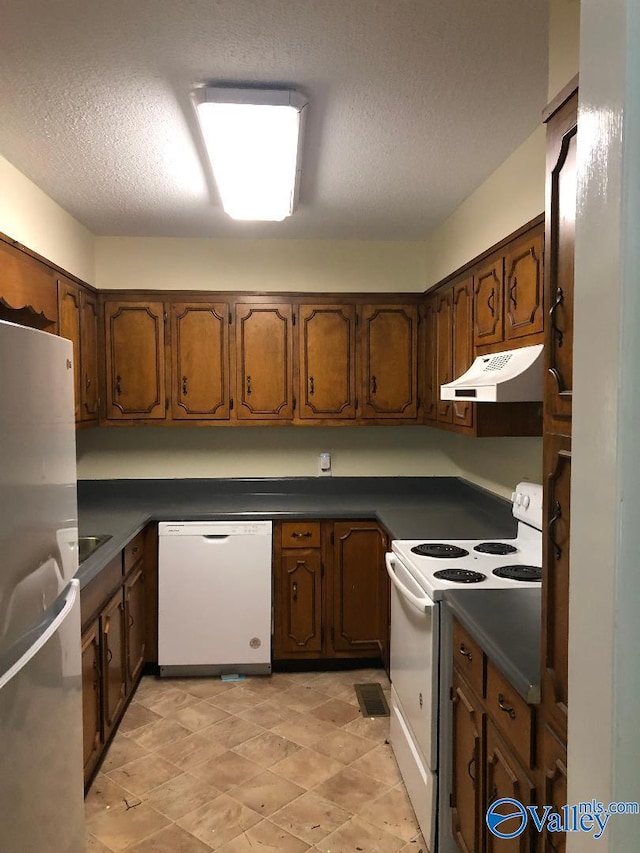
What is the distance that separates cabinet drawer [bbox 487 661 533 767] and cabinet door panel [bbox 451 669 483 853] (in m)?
0.13

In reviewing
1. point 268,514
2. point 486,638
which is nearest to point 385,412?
point 268,514

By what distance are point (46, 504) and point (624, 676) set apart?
125cm

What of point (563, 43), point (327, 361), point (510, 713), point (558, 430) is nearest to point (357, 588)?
point (327, 361)

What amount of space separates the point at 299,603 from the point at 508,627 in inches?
74.0

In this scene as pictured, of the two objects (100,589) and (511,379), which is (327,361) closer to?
(511,379)

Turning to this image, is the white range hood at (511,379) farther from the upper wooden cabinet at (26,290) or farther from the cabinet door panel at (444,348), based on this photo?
the upper wooden cabinet at (26,290)

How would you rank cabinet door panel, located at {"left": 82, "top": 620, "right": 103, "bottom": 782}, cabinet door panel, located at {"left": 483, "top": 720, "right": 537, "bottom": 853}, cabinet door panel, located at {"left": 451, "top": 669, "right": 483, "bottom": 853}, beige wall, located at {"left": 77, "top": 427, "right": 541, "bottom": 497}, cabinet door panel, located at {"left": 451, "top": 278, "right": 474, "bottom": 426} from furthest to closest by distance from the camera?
beige wall, located at {"left": 77, "top": 427, "right": 541, "bottom": 497} < cabinet door panel, located at {"left": 451, "top": 278, "right": 474, "bottom": 426} < cabinet door panel, located at {"left": 82, "top": 620, "right": 103, "bottom": 782} < cabinet door panel, located at {"left": 451, "top": 669, "right": 483, "bottom": 853} < cabinet door panel, located at {"left": 483, "top": 720, "right": 537, "bottom": 853}

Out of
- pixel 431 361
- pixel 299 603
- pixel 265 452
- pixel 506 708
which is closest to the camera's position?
pixel 506 708

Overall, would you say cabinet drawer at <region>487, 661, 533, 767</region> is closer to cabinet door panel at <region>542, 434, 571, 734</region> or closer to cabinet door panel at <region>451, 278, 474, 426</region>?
cabinet door panel at <region>542, 434, 571, 734</region>

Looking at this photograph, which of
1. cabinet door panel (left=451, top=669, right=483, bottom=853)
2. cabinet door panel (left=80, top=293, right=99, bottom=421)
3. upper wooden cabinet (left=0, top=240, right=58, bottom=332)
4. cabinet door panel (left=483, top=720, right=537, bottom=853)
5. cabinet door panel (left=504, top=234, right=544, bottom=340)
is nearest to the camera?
cabinet door panel (left=483, top=720, right=537, bottom=853)

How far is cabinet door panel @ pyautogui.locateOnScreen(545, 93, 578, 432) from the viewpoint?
1134mm

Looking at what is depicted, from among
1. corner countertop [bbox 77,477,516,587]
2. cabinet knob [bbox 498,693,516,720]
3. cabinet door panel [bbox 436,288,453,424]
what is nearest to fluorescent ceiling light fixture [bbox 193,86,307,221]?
cabinet door panel [bbox 436,288,453,424]

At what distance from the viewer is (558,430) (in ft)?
3.93

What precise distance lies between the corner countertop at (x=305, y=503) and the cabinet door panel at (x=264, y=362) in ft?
1.74
